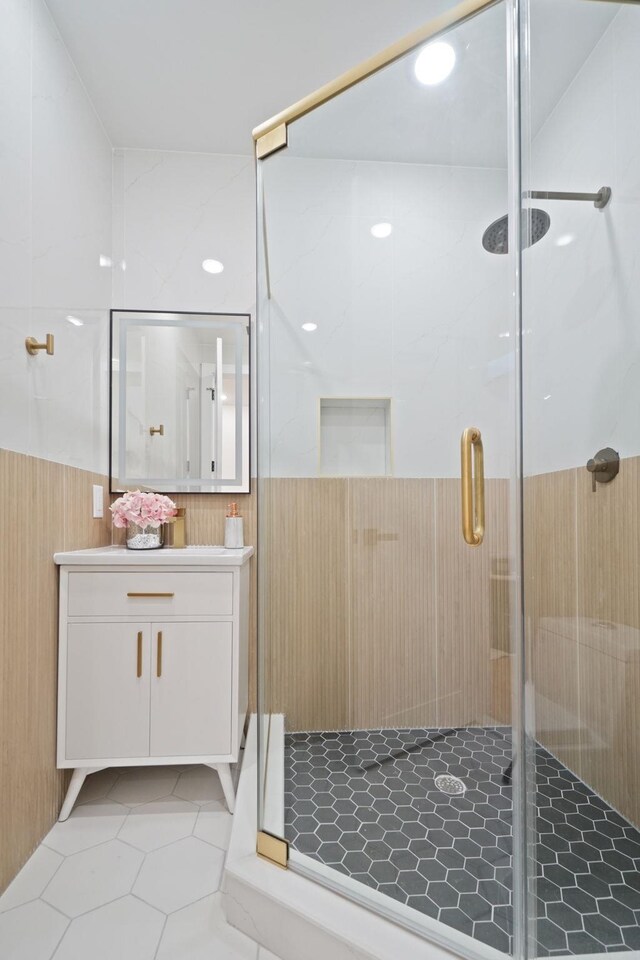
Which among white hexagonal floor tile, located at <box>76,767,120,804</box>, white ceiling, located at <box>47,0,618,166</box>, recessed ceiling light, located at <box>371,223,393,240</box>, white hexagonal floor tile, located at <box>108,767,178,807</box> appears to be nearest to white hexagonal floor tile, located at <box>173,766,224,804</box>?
white hexagonal floor tile, located at <box>108,767,178,807</box>

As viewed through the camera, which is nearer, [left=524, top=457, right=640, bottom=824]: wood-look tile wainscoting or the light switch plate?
[left=524, top=457, right=640, bottom=824]: wood-look tile wainscoting

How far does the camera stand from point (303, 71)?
1.80 m

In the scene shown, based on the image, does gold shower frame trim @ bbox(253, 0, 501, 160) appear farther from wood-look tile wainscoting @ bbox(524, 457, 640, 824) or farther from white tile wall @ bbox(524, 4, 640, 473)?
wood-look tile wainscoting @ bbox(524, 457, 640, 824)

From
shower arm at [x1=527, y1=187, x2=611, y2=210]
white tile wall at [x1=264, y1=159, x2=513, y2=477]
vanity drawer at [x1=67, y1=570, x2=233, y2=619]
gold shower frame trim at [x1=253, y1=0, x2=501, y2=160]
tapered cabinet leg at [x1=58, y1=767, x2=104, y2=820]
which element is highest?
gold shower frame trim at [x1=253, y1=0, x2=501, y2=160]

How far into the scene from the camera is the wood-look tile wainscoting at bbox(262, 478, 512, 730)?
108 cm

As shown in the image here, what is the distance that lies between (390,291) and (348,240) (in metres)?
0.19

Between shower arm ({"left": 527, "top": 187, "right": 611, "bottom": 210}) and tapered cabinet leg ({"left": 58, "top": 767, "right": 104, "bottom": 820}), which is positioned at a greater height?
shower arm ({"left": 527, "top": 187, "right": 611, "bottom": 210})

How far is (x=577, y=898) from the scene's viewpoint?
0.97 m

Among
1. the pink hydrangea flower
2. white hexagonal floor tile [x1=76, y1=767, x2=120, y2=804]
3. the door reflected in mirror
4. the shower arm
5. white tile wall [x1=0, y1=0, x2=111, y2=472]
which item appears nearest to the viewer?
the shower arm

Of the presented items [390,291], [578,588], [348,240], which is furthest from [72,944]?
[348,240]

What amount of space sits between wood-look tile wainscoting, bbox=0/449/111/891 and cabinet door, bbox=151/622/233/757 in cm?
31

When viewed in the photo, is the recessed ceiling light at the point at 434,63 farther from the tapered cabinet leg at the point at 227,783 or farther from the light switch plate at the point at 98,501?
the tapered cabinet leg at the point at 227,783

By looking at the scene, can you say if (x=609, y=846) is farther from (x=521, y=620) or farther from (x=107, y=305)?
(x=107, y=305)

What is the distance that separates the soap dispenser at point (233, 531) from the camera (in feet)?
6.57
